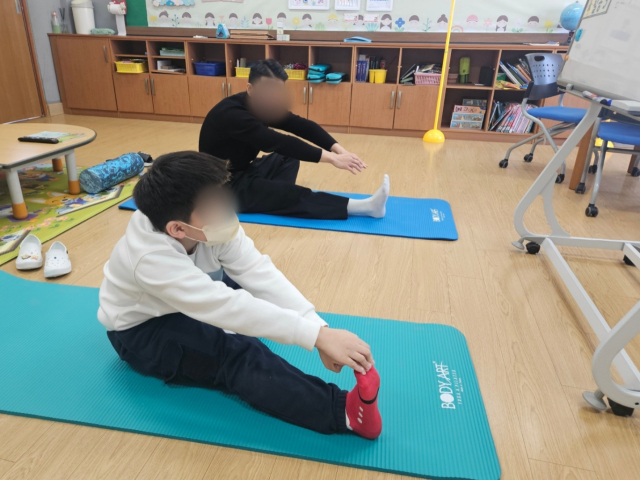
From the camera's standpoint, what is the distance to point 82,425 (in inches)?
42.3

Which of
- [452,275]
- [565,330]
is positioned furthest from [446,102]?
[565,330]

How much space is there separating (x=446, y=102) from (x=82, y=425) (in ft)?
14.4

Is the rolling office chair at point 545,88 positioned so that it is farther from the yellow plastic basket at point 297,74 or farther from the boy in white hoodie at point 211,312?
the boy in white hoodie at point 211,312

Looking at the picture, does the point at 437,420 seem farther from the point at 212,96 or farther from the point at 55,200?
the point at 212,96

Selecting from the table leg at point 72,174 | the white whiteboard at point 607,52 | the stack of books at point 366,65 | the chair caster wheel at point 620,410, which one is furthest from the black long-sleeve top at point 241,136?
the stack of books at point 366,65

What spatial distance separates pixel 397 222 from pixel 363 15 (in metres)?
2.98

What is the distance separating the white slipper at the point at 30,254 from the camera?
175 centimetres

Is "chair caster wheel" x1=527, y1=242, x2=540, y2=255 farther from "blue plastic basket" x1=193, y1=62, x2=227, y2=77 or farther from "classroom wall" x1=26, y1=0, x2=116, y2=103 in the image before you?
"classroom wall" x1=26, y1=0, x2=116, y2=103

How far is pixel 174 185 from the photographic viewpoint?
3.05ft

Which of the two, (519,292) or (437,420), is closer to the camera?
(437,420)

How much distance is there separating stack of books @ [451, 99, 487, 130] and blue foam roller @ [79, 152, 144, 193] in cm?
300

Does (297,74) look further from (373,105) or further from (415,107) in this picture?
(415,107)

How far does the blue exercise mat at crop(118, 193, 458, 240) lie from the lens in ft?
7.25

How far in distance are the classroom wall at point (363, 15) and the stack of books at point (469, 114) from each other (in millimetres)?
664
